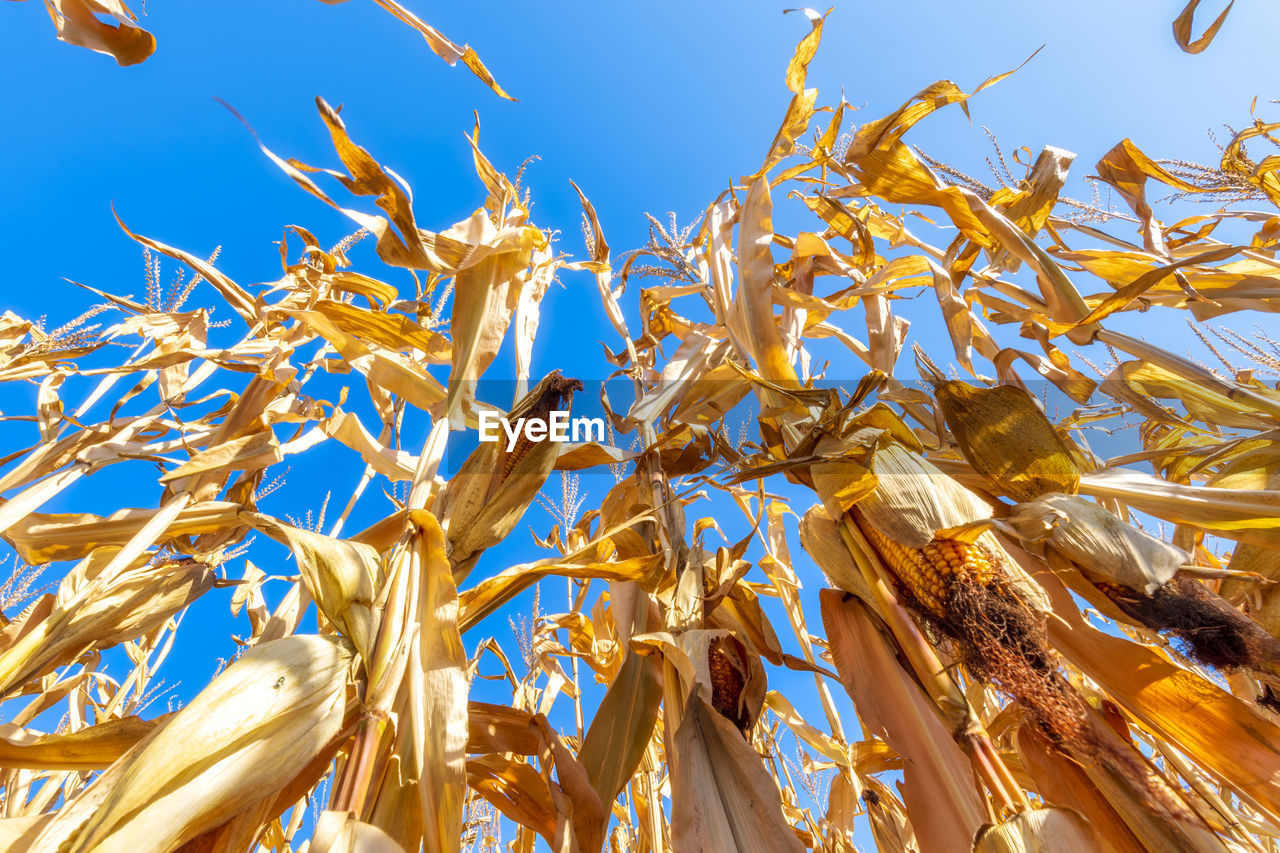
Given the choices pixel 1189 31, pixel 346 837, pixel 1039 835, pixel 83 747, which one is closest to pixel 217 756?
pixel 346 837

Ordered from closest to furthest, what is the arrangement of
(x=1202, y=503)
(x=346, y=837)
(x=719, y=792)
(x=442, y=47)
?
1. (x=346, y=837)
2. (x=719, y=792)
3. (x=1202, y=503)
4. (x=442, y=47)

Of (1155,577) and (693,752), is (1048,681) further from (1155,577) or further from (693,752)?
(693,752)

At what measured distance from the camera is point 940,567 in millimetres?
703

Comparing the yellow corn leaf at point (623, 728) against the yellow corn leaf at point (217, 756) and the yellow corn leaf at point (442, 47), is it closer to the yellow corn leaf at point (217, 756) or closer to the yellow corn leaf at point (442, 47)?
the yellow corn leaf at point (217, 756)

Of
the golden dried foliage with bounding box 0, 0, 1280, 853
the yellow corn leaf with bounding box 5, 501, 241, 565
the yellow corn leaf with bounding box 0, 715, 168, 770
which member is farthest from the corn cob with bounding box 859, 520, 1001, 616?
the yellow corn leaf with bounding box 5, 501, 241, 565

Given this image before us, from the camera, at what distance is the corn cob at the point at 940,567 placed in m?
0.69

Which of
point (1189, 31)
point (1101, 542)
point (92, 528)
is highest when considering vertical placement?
point (1189, 31)

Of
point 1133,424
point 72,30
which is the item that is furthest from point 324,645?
point 1133,424

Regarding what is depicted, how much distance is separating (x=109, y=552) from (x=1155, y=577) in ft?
4.82

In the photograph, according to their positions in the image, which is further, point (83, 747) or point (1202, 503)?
point (1202, 503)

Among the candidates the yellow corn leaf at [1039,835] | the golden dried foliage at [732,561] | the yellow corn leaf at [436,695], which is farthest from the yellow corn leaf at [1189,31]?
the yellow corn leaf at [436,695]

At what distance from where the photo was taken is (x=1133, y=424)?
1.23 m

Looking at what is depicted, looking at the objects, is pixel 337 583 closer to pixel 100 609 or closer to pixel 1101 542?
pixel 100 609

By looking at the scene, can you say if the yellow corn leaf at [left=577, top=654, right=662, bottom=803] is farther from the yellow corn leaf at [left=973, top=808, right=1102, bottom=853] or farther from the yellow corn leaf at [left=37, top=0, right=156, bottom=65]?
the yellow corn leaf at [left=37, top=0, right=156, bottom=65]
